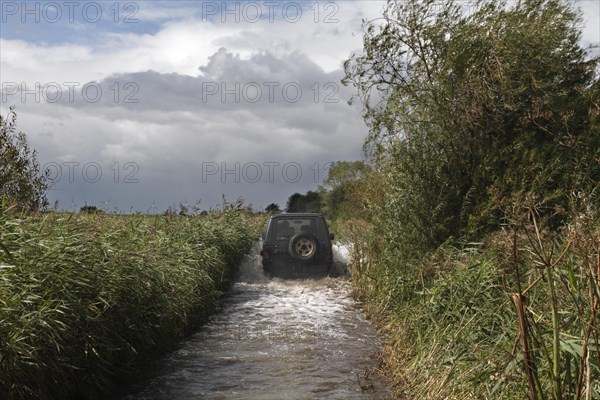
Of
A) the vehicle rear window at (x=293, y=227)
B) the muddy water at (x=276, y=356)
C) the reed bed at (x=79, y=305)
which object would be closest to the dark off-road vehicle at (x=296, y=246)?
the vehicle rear window at (x=293, y=227)

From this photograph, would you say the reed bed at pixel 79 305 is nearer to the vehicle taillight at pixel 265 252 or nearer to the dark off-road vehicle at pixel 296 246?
the dark off-road vehicle at pixel 296 246

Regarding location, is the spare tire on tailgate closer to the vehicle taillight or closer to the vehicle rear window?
the vehicle rear window

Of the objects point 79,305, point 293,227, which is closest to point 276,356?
point 79,305

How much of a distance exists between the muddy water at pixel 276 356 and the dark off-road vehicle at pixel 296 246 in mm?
1718

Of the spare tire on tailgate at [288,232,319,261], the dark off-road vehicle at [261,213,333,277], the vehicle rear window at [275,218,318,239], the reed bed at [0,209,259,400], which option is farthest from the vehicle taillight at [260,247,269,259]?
the reed bed at [0,209,259,400]

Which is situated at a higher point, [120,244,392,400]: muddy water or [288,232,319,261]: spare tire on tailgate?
[288,232,319,261]: spare tire on tailgate

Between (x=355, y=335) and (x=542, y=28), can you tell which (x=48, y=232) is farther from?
(x=542, y=28)

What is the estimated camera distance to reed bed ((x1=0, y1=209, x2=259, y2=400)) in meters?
5.27

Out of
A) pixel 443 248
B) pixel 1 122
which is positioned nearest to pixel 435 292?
pixel 443 248

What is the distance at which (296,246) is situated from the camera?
1527cm

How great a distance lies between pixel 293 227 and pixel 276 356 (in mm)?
7420

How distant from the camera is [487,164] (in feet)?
32.0

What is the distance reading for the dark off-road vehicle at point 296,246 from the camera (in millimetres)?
15266

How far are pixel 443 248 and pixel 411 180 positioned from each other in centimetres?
149
